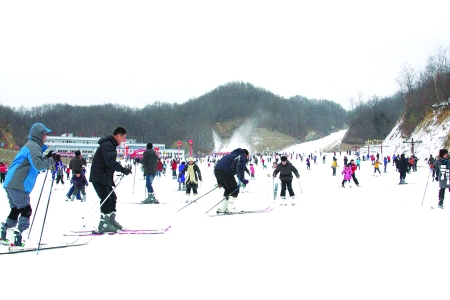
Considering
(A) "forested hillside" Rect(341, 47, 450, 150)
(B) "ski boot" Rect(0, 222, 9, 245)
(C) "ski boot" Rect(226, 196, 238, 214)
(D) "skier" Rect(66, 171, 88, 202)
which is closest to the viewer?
(B) "ski boot" Rect(0, 222, 9, 245)

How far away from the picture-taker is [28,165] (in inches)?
184

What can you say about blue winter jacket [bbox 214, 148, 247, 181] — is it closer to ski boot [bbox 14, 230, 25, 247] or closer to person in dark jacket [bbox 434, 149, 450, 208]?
ski boot [bbox 14, 230, 25, 247]

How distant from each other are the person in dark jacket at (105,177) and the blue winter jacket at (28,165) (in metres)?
1.06

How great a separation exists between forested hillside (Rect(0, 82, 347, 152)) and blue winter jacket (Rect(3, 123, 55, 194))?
11375 centimetres

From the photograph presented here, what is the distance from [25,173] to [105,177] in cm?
127

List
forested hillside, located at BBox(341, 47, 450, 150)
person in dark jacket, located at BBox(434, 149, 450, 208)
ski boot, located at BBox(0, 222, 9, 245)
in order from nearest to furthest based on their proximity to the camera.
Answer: ski boot, located at BBox(0, 222, 9, 245) → person in dark jacket, located at BBox(434, 149, 450, 208) → forested hillside, located at BBox(341, 47, 450, 150)

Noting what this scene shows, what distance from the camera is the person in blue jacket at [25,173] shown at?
15.0 ft

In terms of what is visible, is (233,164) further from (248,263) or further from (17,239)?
(17,239)

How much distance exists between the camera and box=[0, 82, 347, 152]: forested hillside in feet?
407

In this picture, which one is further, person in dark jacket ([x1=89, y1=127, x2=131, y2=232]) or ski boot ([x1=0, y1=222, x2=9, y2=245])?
person in dark jacket ([x1=89, y1=127, x2=131, y2=232])

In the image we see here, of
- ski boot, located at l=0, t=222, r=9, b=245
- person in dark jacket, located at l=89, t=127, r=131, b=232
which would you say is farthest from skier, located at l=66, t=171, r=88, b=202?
ski boot, located at l=0, t=222, r=9, b=245

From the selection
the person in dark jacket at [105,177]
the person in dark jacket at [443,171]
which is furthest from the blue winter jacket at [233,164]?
the person in dark jacket at [443,171]

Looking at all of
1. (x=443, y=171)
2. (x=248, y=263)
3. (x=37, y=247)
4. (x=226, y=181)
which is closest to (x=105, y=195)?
(x=37, y=247)

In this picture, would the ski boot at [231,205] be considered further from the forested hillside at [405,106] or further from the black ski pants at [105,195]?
the forested hillside at [405,106]
